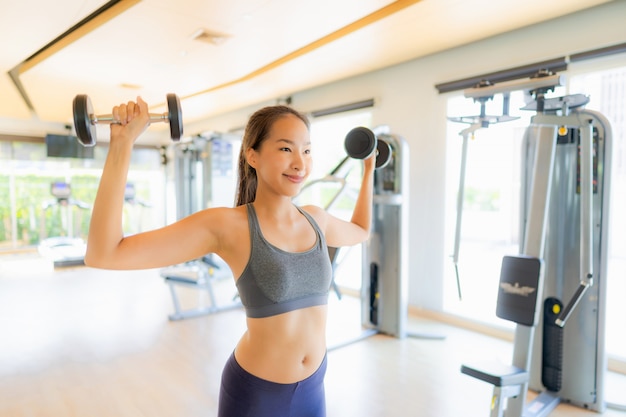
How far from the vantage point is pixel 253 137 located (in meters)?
1.03

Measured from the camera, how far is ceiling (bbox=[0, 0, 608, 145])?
2.73 meters

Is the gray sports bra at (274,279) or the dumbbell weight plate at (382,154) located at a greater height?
the dumbbell weight plate at (382,154)

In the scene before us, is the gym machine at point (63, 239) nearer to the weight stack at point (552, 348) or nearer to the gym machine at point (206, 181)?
the gym machine at point (206, 181)

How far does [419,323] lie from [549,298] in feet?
5.02

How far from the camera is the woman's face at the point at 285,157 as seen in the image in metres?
0.98

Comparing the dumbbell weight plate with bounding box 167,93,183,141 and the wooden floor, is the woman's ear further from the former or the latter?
the wooden floor

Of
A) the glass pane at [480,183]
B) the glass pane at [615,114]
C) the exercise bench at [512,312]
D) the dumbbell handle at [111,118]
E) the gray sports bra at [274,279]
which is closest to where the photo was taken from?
the dumbbell handle at [111,118]

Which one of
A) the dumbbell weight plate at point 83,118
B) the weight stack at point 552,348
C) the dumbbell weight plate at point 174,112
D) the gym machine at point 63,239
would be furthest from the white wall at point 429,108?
the gym machine at point 63,239

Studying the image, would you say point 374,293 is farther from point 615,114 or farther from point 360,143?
point 360,143

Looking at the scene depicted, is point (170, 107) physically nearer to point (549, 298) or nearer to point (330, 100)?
point (549, 298)

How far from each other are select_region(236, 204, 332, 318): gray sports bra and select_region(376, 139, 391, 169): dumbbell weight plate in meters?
Result: 0.48

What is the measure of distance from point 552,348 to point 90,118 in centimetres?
255

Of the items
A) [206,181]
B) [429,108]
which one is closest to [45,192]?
[206,181]

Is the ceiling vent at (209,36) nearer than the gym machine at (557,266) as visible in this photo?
No
